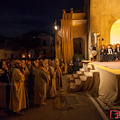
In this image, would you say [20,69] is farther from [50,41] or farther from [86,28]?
[50,41]

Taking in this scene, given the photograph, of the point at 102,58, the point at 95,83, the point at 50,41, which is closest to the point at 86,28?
the point at 102,58

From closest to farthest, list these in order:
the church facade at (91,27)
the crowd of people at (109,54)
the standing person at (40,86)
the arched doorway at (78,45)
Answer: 1. the standing person at (40,86)
2. the crowd of people at (109,54)
3. the church facade at (91,27)
4. the arched doorway at (78,45)

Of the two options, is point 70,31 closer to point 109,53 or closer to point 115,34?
point 109,53

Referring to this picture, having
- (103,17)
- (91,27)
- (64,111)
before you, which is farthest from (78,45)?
(64,111)

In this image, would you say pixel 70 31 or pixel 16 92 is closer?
pixel 16 92

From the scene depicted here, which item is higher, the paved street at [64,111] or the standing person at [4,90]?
the standing person at [4,90]

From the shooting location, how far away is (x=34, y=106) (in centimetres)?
468

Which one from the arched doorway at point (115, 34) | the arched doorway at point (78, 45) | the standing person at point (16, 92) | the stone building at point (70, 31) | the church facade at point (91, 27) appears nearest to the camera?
the standing person at point (16, 92)

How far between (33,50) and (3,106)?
121ft

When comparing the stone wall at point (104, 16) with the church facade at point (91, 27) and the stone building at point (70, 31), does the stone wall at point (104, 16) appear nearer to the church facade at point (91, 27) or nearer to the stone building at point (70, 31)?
the church facade at point (91, 27)

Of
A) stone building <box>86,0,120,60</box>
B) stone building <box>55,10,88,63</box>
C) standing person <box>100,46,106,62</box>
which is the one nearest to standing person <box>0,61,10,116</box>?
standing person <box>100,46,106,62</box>

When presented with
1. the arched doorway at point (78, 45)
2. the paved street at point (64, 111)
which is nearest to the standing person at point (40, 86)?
the paved street at point (64, 111)

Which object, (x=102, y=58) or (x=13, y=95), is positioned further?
(x=102, y=58)

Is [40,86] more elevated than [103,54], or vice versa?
[103,54]
